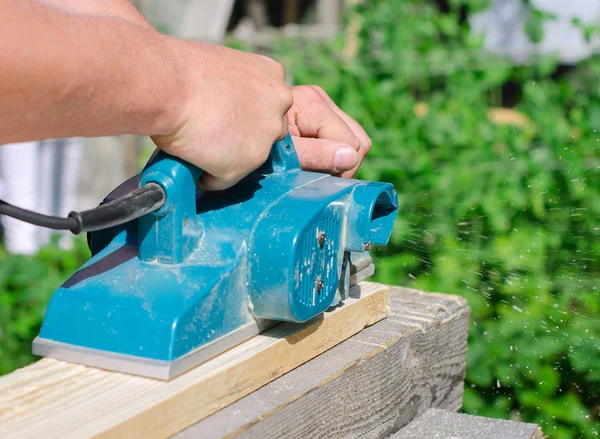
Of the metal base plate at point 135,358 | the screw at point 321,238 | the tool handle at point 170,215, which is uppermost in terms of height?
the tool handle at point 170,215

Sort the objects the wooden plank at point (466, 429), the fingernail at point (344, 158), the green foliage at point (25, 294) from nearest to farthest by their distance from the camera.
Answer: the wooden plank at point (466, 429) → the fingernail at point (344, 158) → the green foliage at point (25, 294)

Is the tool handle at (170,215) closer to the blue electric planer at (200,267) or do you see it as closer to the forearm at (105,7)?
the blue electric planer at (200,267)

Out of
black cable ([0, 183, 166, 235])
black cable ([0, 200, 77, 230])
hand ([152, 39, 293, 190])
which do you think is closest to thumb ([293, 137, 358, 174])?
hand ([152, 39, 293, 190])

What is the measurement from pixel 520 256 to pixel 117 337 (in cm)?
172

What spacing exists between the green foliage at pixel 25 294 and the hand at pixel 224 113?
85.5 inches

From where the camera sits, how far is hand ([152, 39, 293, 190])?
1200 mm

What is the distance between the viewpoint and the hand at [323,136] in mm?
1633

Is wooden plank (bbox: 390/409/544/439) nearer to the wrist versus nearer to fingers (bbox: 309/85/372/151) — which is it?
fingers (bbox: 309/85/372/151)

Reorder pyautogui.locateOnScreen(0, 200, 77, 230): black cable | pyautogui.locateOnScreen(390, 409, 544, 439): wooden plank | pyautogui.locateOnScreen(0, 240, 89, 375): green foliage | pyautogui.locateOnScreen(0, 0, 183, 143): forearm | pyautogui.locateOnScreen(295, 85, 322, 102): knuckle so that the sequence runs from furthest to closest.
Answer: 1. pyautogui.locateOnScreen(0, 240, 89, 375): green foliage
2. pyautogui.locateOnScreen(295, 85, 322, 102): knuckle
3. pyautogui.locateOnScreen(390, 409, 544, 439): wooden plank
4. pyautogui.locateOnScreen(0, 200, 77, 230): black cable
5. pyautogui.locateOnScreen(0, 0, 183, 143): forearm

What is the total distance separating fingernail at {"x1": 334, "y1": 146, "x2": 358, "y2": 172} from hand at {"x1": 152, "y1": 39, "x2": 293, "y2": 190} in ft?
0.82

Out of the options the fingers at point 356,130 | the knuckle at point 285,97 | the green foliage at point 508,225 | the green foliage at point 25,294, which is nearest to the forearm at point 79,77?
the knuckle at point 285,97

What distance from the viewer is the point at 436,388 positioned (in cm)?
182

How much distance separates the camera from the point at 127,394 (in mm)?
1106

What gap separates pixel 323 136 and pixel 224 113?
0.52 metres
